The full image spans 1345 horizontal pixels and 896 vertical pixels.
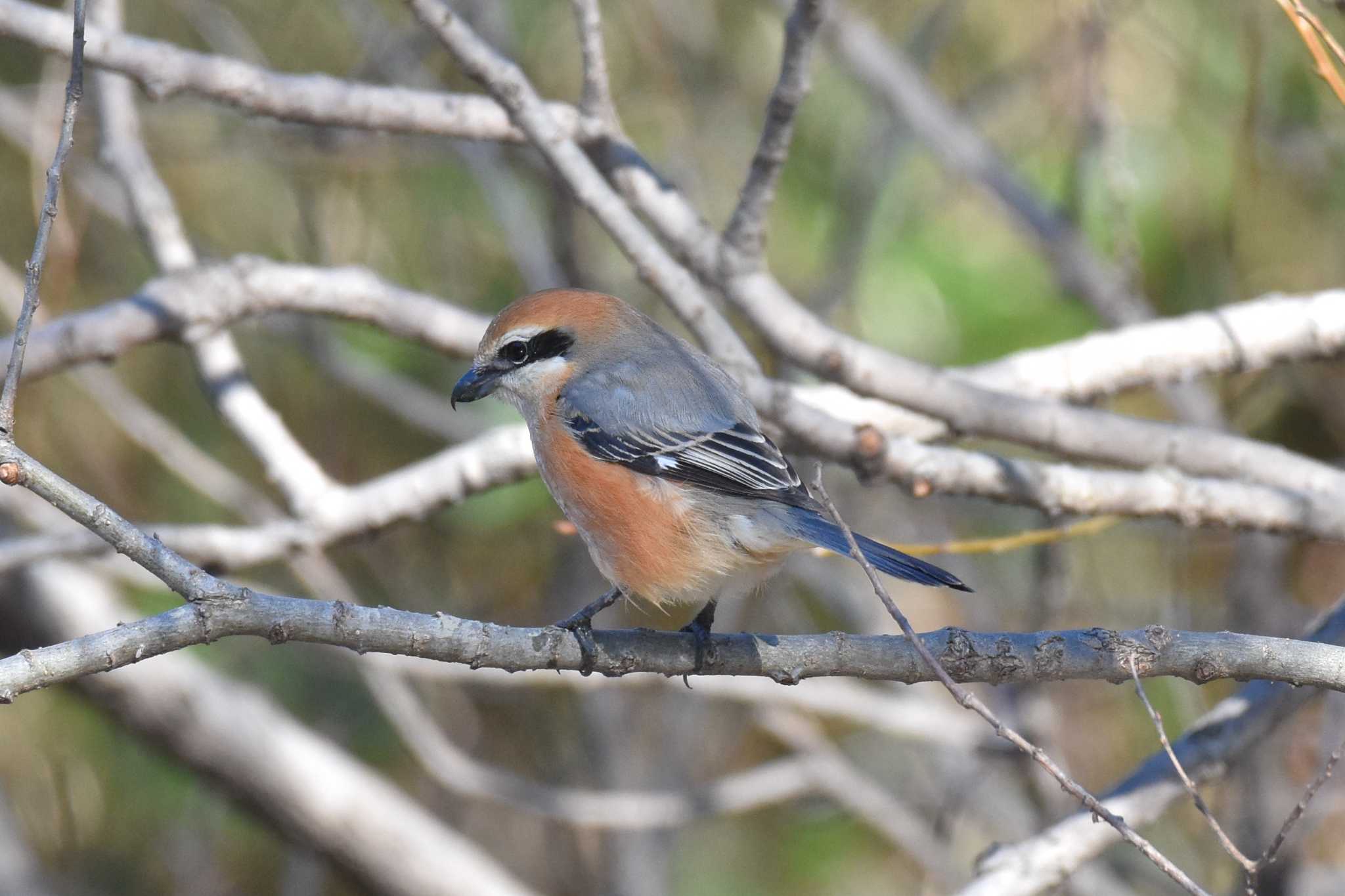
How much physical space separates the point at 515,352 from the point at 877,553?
1.16 metres

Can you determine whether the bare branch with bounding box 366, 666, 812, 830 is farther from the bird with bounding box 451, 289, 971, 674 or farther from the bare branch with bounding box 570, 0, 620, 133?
the bare branch with bounding box 570, 0, 620, 133

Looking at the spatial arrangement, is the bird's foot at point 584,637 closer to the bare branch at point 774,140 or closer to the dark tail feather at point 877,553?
the dark tail feather at point 877,553

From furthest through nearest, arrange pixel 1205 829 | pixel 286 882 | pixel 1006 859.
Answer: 1. pixel 286 882
2. pixel 1205 829
3. pixel 1006 859

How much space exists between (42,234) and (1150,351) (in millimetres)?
2612

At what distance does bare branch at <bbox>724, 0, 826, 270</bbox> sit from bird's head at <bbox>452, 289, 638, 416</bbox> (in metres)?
0.42

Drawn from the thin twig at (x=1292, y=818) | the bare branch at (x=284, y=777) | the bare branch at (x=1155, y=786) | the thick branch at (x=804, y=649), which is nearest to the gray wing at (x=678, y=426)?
the thick branch at (x=804, y=649)

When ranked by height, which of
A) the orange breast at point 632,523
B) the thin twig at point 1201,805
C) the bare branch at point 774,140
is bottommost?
the thin twig at point 1201,805

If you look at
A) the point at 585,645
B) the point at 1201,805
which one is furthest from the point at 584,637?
the point at 1201,805

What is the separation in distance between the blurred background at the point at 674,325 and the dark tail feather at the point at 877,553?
183 cm

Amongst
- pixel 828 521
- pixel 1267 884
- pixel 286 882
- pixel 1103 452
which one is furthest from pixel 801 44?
pixel 286 882

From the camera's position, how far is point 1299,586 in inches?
190

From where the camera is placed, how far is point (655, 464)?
280 cm

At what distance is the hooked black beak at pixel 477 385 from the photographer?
3.13 m

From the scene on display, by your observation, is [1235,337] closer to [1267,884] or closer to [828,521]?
[828,521]
